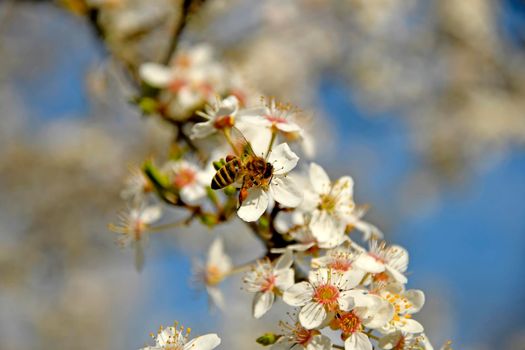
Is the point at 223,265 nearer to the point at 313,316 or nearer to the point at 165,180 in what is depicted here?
the point at 165,180

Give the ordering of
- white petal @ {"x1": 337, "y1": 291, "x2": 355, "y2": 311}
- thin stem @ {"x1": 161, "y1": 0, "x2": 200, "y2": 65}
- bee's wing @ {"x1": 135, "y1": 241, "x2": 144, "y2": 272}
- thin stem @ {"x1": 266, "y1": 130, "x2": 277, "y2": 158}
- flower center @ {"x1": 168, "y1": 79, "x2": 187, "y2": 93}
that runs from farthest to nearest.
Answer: flower center @ {"x1": 168, "y1": 79, "x2": 187, "y2": 93}, thin stem @ {"x1": 161, "y1": 0, "x2": 200, "y2": 65}, bee's wing @ {"x1": 135, "y1": 241, "x2": 144, "y2": 272}, thin stem @ {"x1": 266, "y1": 130, "x2": 277, "y2": 158}, white petal @ {"x1": 337, "y1": 291, "x2": 355, "y2": 311}

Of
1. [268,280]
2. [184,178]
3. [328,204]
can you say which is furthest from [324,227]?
[184,178]

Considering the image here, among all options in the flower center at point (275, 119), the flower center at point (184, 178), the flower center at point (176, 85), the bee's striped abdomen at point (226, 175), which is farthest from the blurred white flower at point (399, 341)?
the flower center at point (176, 85)

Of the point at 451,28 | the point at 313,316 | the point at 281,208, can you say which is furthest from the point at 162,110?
the point at 451,28

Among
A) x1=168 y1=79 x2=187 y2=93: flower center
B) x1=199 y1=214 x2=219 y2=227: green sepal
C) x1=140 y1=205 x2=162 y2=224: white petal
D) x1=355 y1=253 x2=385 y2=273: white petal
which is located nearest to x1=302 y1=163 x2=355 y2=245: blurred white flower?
x1=355 y1=253 x2=385 y2=273: white petal

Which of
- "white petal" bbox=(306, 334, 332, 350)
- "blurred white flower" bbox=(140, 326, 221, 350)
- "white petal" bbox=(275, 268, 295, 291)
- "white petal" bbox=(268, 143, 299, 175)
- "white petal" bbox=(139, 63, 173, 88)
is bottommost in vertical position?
"white petal" bbox=(306, 334, 332, 350)

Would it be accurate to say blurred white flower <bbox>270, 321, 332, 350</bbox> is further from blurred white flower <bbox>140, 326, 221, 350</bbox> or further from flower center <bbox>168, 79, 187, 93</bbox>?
flower center <bbox>168, 79, 187, 93</bbox>
